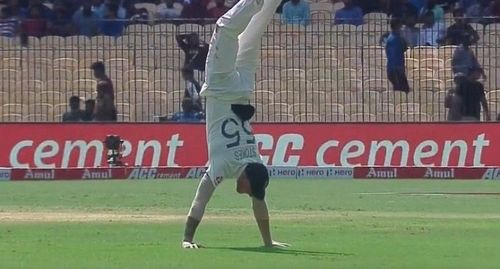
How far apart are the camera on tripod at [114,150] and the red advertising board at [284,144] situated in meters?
0.15

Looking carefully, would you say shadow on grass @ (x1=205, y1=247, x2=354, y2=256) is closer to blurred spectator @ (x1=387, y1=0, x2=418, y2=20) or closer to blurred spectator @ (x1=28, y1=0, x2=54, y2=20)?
blurred spectator @ (x1=387, y1=0, x2=418, y2=20)

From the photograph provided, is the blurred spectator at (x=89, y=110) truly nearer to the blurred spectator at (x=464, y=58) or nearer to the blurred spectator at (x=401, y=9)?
the blurred spectator at (x=464, y=58)

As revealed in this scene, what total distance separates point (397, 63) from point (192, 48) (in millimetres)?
3818

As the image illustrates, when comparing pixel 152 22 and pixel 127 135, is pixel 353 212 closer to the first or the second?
pixel 127 135

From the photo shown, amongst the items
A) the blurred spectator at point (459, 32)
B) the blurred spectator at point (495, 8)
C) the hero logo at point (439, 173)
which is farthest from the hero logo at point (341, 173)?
the blurred spectator at point (495, 8)

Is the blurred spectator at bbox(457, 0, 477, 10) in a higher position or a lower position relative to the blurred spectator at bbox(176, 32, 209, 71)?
higher

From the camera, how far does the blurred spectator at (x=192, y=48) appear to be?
27.8 metres

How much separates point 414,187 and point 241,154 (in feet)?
31.9

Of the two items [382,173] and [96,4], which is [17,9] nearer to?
[96,4]

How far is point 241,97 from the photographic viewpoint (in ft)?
43.1

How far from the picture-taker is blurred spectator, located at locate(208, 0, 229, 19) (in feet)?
102

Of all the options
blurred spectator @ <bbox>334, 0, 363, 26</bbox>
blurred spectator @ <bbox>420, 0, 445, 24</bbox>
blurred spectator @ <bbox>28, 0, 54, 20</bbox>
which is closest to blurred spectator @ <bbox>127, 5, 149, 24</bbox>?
blurred spectator @ <bbox>28, 0, 54, 20</bbox>

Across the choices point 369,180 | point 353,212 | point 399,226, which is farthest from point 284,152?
point 399,226

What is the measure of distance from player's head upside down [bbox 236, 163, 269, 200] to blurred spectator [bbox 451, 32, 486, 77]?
14629 mm
